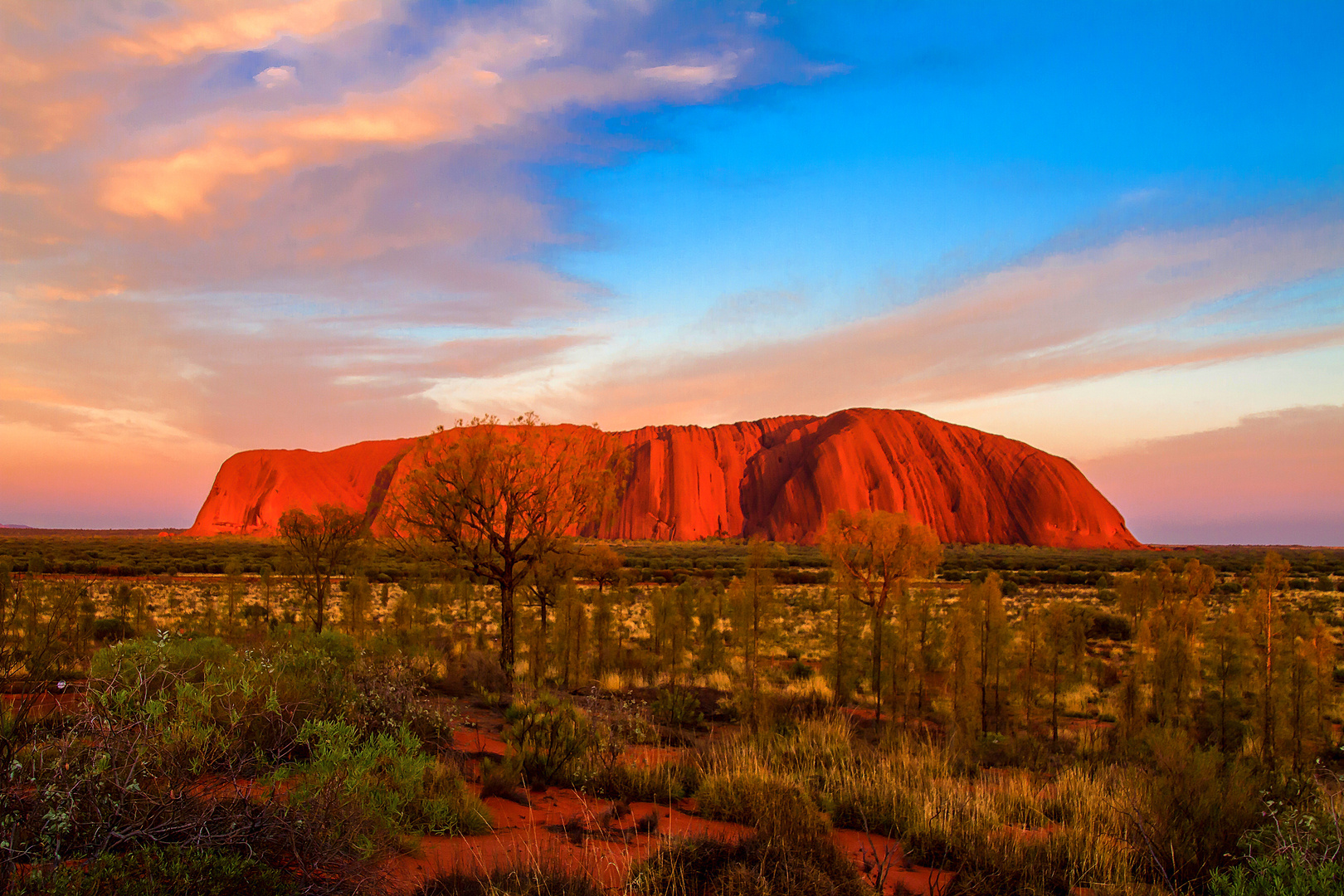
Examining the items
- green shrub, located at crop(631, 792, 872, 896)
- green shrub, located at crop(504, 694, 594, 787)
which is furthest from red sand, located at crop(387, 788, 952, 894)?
green shrub, located at crop(504, 694, 594, 787)

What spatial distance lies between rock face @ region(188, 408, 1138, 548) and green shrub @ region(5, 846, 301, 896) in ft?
307

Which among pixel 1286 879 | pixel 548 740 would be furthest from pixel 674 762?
pixel 1286 879

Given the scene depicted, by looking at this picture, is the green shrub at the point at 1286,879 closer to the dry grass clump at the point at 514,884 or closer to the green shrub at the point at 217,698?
the dry grass clump at the point at 514,884

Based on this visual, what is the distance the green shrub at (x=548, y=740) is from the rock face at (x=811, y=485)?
8846cm

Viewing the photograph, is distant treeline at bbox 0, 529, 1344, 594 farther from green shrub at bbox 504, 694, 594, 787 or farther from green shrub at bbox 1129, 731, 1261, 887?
green shrub at bbox 1129, 731, 1261, 887

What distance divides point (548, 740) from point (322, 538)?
605 inches

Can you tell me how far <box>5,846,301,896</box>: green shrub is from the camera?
9.96ft

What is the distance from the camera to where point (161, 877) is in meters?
3.29

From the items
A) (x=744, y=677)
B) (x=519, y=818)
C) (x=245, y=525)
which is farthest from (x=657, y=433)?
(x=519, y=818)

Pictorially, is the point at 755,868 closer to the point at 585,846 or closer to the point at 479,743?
the point at 585,846

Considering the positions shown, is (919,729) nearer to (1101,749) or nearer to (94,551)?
(1101,749)

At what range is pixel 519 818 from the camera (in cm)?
625

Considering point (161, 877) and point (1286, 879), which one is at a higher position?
point (161, 877)

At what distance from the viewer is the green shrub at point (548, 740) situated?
7.48 m
